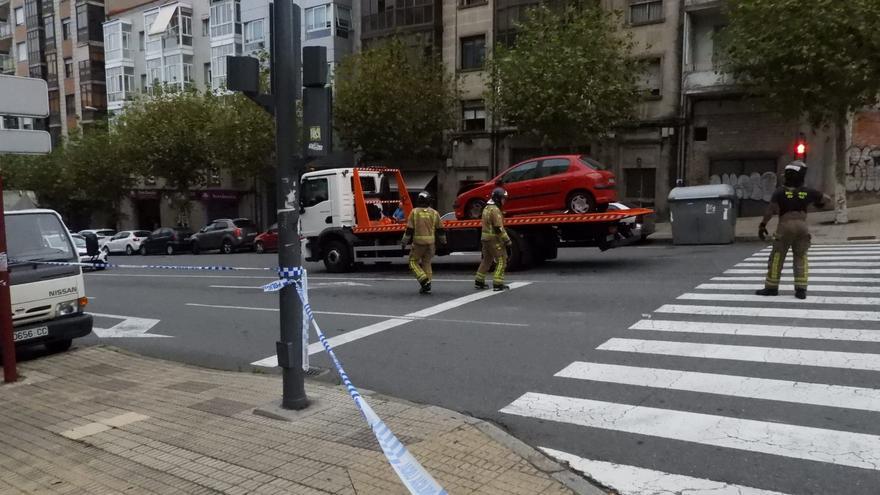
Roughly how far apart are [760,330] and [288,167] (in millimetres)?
5661

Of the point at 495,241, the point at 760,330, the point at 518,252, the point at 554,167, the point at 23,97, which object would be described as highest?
the point at 23,97

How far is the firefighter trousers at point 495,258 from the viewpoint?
36.9ft

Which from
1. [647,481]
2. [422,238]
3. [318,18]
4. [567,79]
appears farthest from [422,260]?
[318,18]

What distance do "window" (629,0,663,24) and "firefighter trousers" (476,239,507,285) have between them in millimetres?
19523

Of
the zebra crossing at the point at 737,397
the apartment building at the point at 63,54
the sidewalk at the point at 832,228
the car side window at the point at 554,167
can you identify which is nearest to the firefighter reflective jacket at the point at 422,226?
the car side window at the point at 554,167

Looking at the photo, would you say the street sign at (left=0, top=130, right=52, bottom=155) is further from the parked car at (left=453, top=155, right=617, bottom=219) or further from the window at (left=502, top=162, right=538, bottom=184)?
the window at (left=502, top=162, right=538, bottom=184)

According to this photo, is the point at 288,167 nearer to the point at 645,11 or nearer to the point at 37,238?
the point at 37,238

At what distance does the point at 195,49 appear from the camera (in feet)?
145

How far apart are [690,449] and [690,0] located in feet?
82.6

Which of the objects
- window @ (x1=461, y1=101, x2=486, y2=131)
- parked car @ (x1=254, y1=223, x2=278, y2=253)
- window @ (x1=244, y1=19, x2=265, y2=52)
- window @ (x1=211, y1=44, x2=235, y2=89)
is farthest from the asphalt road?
window @ (x1=211, y1=44, x2=235, y2=89)

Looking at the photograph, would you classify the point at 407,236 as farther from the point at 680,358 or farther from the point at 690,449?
the point at 690,449

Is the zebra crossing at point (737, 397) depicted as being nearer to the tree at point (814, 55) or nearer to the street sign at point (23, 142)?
the street sign at point (23, 142)

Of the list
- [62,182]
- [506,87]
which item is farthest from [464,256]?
[62,182]

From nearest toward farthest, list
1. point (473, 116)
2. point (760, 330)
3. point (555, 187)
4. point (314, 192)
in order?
point (760, 330)
point (555, 187)
point (314, 192)
point (473, 116)
